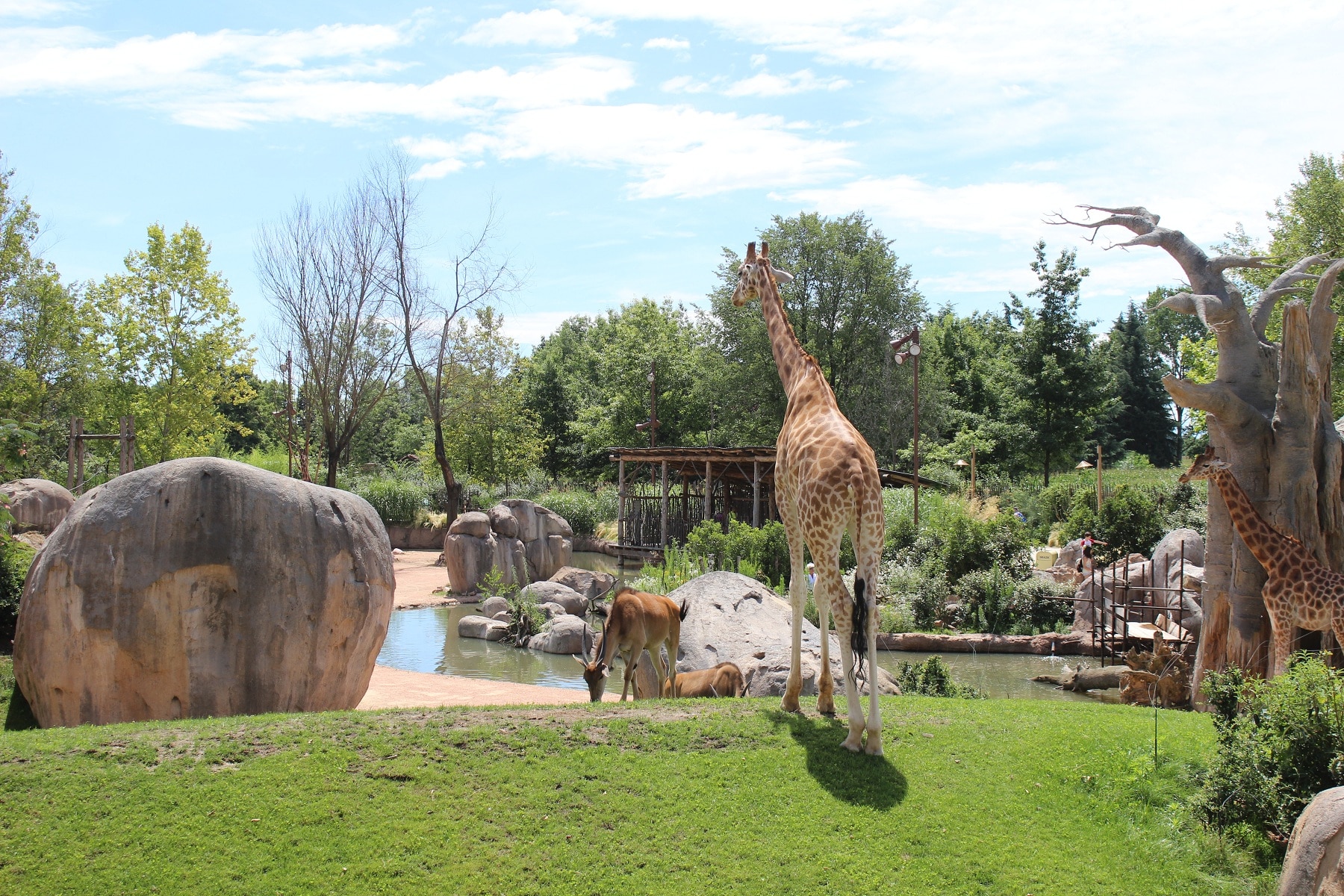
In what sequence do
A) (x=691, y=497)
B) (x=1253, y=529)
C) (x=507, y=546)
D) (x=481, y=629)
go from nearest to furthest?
(x=1253, y=529), (x=481, y=629), (x=507, y=546), (x=691, y=497)

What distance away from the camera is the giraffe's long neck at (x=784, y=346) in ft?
29.3

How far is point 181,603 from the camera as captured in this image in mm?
8922

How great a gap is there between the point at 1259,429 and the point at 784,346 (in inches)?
193

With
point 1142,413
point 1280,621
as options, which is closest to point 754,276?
point 1280,621

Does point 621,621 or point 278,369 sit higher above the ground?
point 278,369

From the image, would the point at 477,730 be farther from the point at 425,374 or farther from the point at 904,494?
the point at 425,374

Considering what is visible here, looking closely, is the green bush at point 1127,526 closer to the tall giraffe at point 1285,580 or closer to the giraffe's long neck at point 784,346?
the tall giraffe at point 1285,580

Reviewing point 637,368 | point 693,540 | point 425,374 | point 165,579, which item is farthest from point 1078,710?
point 637,368

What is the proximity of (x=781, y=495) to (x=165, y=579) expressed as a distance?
19.4 feet

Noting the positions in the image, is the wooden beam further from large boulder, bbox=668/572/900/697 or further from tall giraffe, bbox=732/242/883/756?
tall giraffe, bbox=732/242/883/756

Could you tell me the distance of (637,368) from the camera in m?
52.6

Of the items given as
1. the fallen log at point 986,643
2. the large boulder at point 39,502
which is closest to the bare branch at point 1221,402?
the fallen log at point 986,643

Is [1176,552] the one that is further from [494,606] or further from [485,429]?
[485,429]

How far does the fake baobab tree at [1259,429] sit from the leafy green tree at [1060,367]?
124 feet
